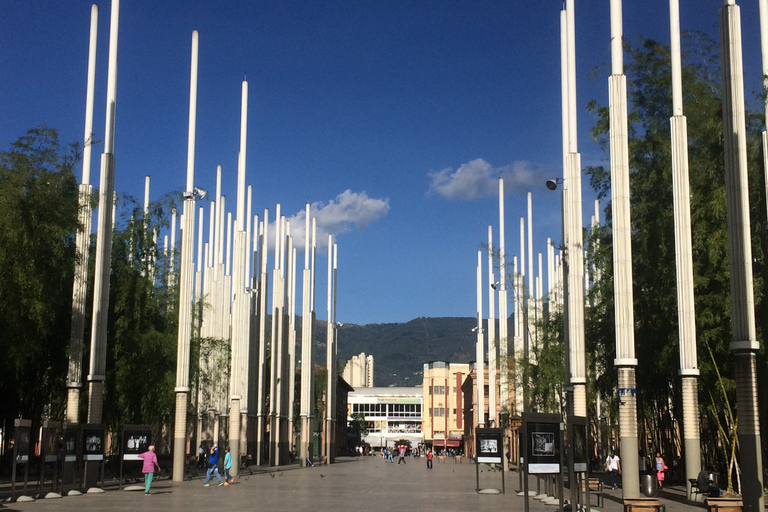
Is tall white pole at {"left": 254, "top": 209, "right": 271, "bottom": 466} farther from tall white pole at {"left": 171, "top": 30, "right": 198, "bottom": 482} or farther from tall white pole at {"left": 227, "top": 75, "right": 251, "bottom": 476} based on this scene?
tall white pole at {"left": 171, "top": 30, "right": 198, "bottom": 482}

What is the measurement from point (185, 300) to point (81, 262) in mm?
6766

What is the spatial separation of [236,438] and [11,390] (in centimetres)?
1207

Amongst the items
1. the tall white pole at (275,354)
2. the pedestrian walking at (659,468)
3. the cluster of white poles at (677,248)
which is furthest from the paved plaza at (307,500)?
the tall white pole at (275,354)

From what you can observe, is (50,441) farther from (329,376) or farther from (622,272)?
(329,376)

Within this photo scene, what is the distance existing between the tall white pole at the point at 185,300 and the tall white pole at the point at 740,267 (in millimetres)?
24381

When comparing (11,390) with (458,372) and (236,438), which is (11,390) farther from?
(458,372)

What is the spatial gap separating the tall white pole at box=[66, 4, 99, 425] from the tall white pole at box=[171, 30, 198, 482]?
5.88m

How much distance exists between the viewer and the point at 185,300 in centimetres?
3919

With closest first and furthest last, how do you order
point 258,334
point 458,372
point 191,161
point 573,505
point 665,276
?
1. point 573,505
2. point 665,276
3. point 191,161
4. point 258,334
5. point 458,372

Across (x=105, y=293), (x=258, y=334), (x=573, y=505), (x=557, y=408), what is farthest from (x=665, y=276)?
(x=258, y=334)

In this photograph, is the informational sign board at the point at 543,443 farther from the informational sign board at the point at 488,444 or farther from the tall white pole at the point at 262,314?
the tall white pole at the point at 262,314

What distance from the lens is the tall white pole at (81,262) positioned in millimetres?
32438

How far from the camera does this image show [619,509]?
992 inches

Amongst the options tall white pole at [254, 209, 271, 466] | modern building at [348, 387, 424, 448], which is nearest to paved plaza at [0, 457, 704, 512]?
tall white pole at [254, 209, 271, 466]
